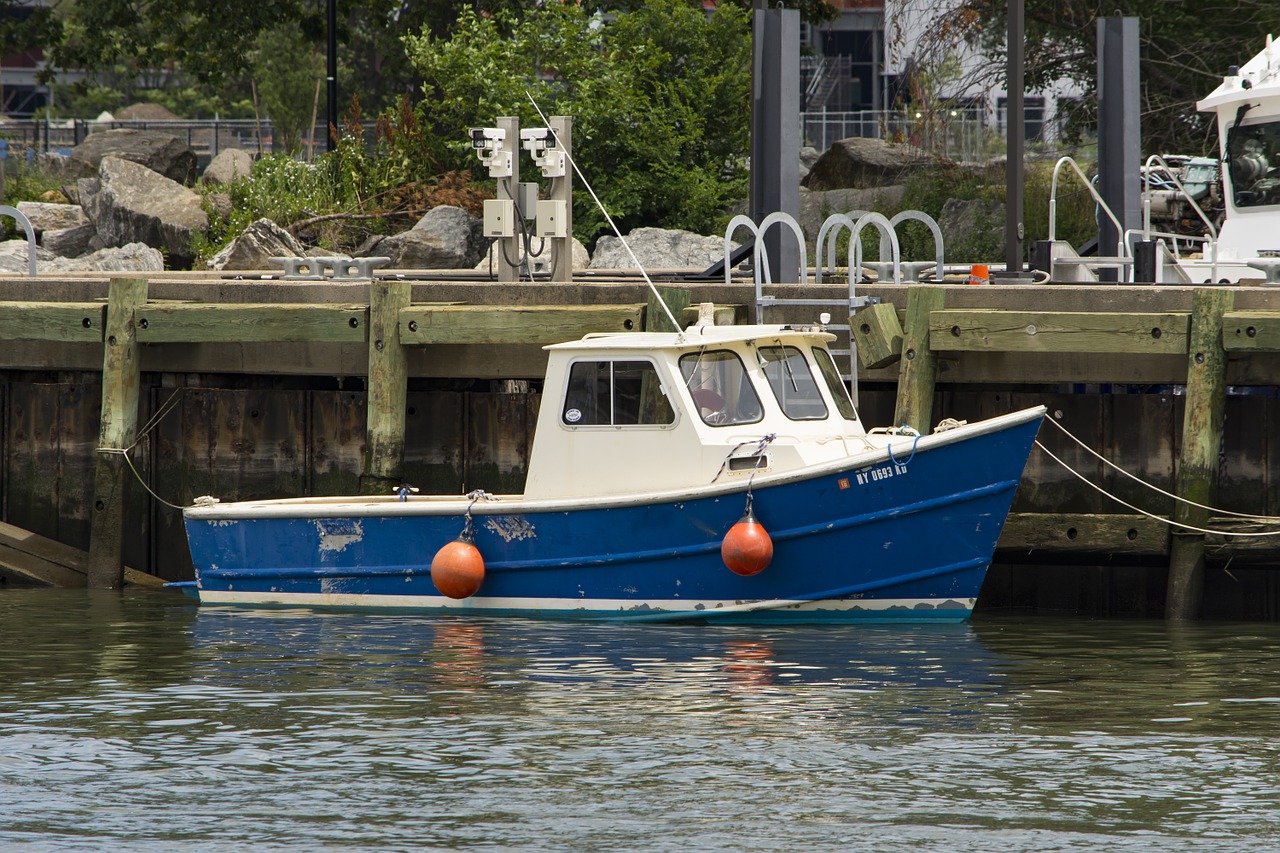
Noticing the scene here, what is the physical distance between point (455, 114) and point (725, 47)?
4261 millimetres

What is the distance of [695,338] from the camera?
1092 centimetres

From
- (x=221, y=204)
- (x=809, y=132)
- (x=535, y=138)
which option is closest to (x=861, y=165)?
(x=221, y=204)

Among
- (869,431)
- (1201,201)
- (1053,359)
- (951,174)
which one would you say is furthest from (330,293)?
(951,174)

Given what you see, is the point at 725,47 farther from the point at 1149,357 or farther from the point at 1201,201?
the point at 1149,357

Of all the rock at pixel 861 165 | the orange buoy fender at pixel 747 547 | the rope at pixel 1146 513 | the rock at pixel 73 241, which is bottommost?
the orange buoy fender at pixel 747 547

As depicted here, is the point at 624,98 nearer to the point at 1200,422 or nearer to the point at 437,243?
the point at 437,243

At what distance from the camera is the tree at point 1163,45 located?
23797 mm

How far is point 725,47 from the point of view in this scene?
25.7 m

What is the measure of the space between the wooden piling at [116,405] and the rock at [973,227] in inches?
473

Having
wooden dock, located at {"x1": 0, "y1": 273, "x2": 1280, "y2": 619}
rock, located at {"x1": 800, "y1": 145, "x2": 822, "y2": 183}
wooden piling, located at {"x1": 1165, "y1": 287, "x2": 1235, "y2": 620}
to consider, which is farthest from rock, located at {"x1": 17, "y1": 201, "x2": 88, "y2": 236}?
wooden piling, located at {"x1": 1165, "y1": 287, "x2": 1235, "y2": 620}

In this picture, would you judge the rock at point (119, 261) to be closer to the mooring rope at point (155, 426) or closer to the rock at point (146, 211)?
the rock at point (146, 211)

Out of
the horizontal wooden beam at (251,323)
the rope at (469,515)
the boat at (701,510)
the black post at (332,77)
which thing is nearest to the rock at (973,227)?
the black post at (332,77)

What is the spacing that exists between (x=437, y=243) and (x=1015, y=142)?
29.4ft

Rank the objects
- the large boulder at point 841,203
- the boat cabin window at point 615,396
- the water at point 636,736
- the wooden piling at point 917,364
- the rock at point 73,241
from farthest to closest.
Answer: the large boulder at point 841,203 → the rock at point 73,241 → the wooden piling at point 917,364 → the boat cabin window at point 615,396 → the water at point 636,736
